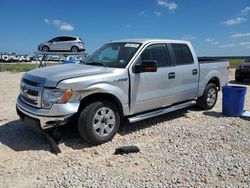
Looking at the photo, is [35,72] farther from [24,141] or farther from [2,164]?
[2,164]

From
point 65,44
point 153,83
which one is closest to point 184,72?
point 153,83

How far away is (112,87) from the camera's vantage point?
5.35 m

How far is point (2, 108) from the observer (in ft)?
26.9

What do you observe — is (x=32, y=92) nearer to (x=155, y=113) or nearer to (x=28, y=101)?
(x=28, y=101)

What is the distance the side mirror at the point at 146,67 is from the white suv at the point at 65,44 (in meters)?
22.1

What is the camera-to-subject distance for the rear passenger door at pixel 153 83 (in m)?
5.80

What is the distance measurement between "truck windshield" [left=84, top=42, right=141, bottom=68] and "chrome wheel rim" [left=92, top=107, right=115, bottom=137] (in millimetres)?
965

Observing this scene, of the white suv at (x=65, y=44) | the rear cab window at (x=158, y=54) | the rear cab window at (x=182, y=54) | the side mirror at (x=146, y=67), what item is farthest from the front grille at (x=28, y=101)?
the white suv at (x=65, y=44)

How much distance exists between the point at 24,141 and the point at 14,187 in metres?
1.74

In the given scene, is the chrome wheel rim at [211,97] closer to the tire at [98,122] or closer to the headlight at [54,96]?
the tire at [98,122]

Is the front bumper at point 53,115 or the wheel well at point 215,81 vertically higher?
the wheel well at point 215,81

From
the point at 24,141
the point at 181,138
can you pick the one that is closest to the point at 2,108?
the point at 24,141

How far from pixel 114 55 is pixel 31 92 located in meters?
1.92

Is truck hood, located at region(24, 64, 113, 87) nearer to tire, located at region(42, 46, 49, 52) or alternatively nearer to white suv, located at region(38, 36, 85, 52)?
white suv, located at region(38, 36, 85, 52)
